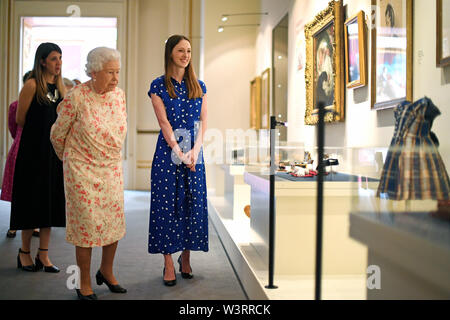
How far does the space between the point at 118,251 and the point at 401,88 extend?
272cm

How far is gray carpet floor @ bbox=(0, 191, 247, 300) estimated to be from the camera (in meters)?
2.94

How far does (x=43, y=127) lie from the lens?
11.4 ft

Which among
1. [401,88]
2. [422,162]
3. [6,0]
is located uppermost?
[6,0]

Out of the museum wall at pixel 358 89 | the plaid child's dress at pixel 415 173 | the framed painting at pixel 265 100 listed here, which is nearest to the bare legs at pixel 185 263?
the museum wall at pixel 358 89

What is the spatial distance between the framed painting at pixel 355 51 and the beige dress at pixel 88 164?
1.94 meters

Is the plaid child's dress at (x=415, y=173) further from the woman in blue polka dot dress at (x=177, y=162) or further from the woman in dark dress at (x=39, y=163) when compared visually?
the woman in dark dress at (x=39, y=163)

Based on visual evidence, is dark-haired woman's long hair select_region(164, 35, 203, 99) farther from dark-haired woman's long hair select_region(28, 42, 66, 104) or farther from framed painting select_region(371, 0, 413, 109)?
Result: framed painting select_region(371, 0, 413, 109)

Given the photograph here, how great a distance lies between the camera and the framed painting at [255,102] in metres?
7.89

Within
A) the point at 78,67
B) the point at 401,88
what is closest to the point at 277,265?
the point at 401,88

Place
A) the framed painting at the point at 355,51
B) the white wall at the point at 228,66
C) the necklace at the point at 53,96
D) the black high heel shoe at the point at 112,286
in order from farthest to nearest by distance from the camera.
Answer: the white wall at the point at 228,66
the framed painting at the point at 355,51
the necklace at the point at 53,96
the black high heel shoe at the point at 112,286

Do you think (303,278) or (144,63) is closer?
(303,278)

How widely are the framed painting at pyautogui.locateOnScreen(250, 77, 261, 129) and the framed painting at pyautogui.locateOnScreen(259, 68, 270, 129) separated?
Answer: 15cm

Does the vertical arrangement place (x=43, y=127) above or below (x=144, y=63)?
below
